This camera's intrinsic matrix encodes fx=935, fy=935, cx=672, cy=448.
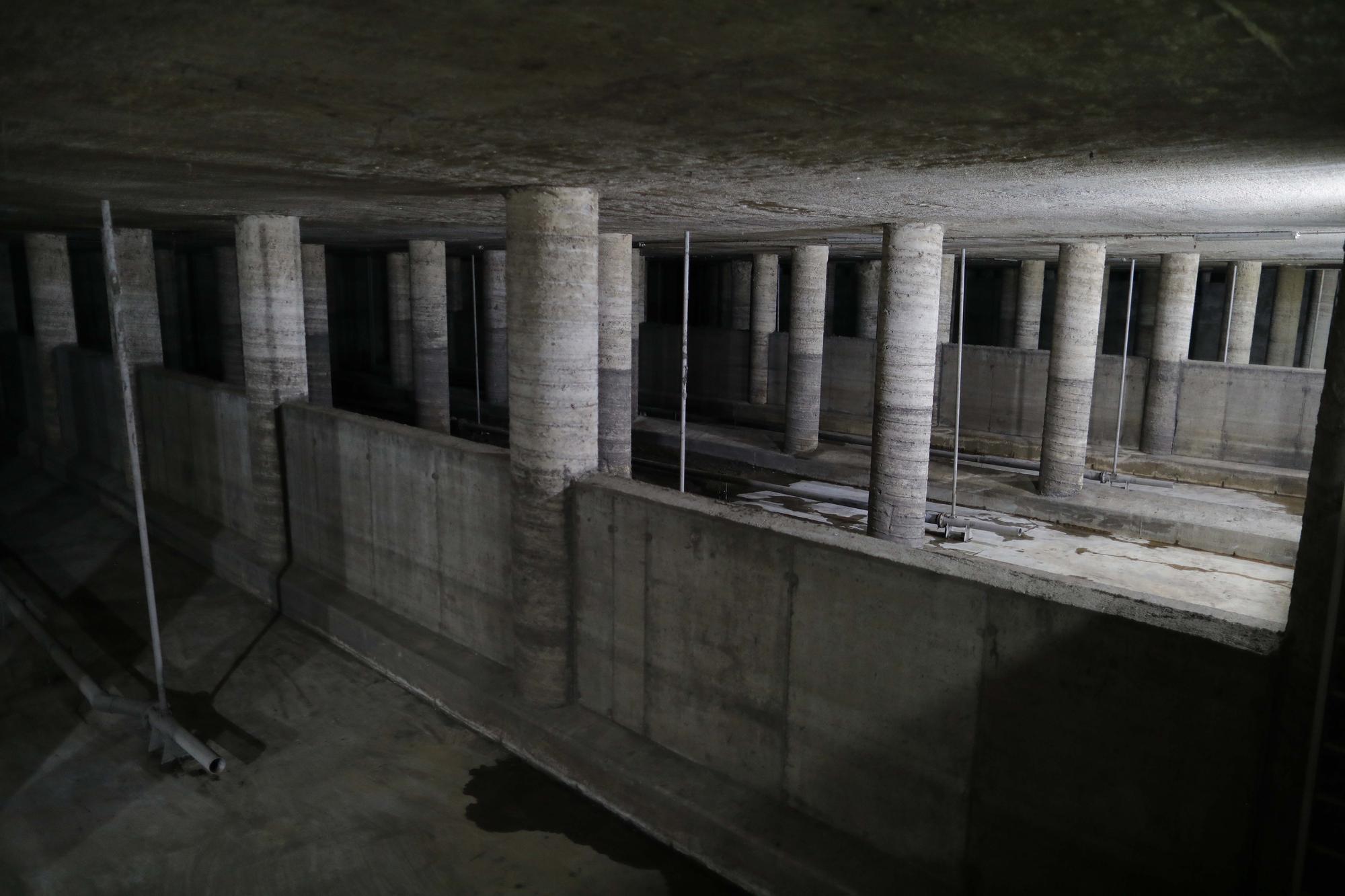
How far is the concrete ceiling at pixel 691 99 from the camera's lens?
10.2 ft

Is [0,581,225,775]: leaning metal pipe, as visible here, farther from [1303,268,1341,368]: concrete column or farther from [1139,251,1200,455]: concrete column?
[1303,268,1341,368]: concrete column

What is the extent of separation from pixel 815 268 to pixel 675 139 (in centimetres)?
1486

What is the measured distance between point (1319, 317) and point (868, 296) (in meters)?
12.8

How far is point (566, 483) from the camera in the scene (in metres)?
8.10

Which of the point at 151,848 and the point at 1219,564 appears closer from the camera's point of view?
the point at 151,848

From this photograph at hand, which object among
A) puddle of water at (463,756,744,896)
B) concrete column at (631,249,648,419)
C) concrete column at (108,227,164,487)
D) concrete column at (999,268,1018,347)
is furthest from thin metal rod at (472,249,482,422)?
concrete column at (999,268,1018,347)

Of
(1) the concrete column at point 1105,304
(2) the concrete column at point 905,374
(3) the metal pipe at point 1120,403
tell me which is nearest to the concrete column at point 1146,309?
(1) the concrete column at point 1105,304

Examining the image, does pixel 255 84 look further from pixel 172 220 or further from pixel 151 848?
pixel 172 220

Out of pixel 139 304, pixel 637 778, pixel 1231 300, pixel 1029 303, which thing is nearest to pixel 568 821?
pixel 637 778

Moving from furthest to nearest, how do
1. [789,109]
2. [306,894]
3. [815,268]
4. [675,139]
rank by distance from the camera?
[815,268], [306,894], [675,139], [789,109]

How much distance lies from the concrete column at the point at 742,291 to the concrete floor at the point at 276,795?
2227 cm

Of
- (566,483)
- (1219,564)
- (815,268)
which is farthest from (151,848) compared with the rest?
(815,268)

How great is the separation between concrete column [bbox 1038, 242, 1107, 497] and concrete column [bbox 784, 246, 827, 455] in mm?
5201

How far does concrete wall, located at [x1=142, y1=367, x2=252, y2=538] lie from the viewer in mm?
12664
